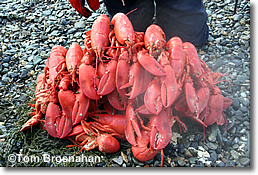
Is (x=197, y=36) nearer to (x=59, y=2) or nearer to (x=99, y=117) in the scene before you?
(x=99, y=117)

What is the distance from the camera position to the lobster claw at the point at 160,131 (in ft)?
4.64

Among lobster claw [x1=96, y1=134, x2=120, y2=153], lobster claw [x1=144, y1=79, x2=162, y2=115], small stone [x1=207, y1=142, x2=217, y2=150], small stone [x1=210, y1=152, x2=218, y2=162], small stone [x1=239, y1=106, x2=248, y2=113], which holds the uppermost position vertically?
lobster claw [x1=144, y1=79, x2=162, y2=115]

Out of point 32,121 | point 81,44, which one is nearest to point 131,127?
point 32,121

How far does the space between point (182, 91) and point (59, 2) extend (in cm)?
272

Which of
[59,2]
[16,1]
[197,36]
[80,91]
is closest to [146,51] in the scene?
→ [80,91]

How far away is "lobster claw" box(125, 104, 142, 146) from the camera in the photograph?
1.47 metres

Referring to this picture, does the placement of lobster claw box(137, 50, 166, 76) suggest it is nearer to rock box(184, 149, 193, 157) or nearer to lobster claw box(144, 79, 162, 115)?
lobster claw box(144, 79, 162, 115)

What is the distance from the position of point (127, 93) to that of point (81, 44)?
142 cm

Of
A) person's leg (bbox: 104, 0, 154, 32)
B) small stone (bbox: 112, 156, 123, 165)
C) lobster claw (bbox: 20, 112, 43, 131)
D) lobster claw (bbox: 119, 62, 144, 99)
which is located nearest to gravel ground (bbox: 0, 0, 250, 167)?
small stone (bbox: 112, 156, 123, 165)

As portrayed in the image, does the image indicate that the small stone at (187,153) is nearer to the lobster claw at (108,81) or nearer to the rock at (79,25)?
the lobster claw at (108,81)

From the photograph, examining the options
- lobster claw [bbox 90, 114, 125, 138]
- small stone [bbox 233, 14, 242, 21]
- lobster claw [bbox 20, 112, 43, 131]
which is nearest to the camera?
lobster claw [bbox 90, 114, 125, 138]

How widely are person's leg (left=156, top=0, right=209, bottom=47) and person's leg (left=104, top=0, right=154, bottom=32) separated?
0.32ft

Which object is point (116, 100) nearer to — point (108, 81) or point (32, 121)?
point (108, 81)

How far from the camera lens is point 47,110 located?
1.69m
